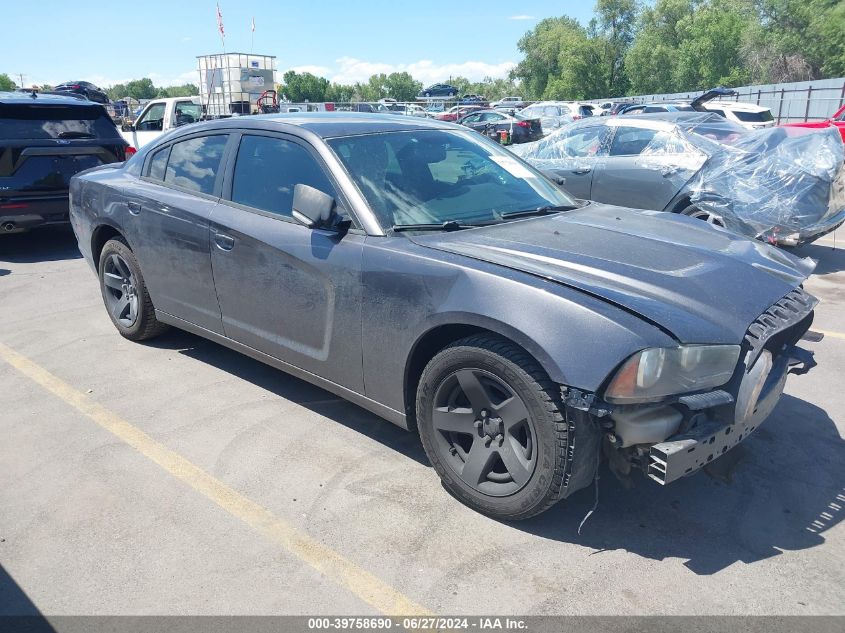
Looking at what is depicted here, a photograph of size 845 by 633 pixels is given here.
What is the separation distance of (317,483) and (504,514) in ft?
3.17

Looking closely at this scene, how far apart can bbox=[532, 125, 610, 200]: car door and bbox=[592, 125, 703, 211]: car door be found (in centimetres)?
12

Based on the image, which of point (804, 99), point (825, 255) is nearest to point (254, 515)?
point (825, 255)

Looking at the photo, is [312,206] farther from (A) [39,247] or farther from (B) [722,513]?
(A) [39,247]

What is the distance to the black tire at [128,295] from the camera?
4.97 m

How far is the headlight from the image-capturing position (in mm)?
2529

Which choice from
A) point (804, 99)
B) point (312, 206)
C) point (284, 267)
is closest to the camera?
point (312, 206)

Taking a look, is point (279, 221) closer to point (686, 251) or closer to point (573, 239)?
point (573, 239)

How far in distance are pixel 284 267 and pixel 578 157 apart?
5.96m

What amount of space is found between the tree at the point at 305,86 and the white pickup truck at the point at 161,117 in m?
84.2

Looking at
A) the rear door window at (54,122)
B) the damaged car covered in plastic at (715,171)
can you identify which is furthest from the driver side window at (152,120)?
the damaged car covered in plastic at (715,171)

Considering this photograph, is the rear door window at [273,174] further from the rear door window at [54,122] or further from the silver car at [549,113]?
the silver car at [549,113]

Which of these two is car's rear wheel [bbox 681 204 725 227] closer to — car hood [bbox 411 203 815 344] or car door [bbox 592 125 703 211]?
car door [bbox 592 125 703 211]

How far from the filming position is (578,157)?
8695 mm

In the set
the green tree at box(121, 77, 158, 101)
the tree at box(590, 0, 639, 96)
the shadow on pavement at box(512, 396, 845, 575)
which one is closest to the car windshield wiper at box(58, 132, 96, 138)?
the shadow on pavement at box(512, 396, 845, 575)
